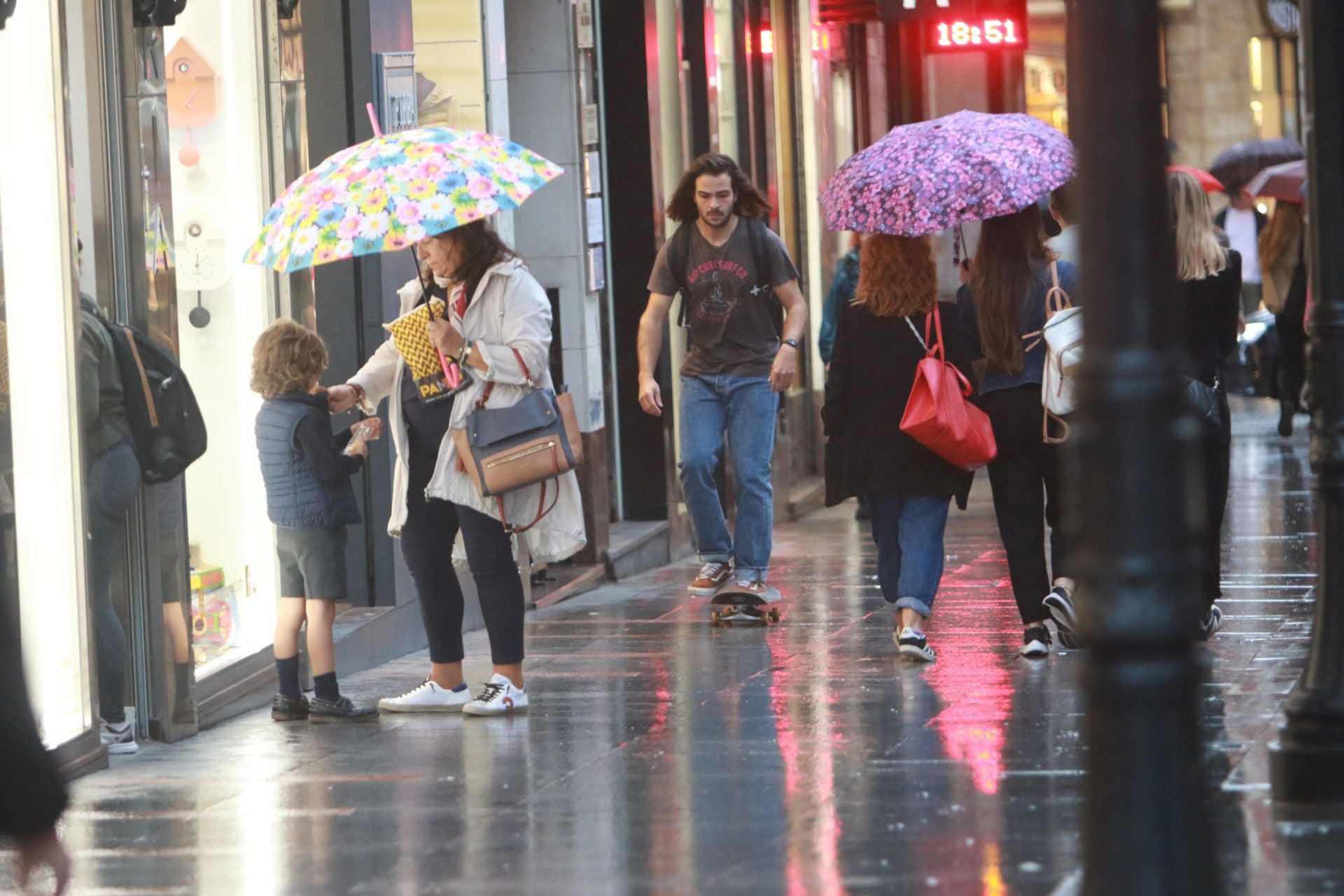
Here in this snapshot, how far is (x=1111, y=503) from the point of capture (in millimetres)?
3266

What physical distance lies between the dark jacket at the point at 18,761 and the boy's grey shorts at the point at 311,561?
4.11 m

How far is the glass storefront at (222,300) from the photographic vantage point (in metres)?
7.96

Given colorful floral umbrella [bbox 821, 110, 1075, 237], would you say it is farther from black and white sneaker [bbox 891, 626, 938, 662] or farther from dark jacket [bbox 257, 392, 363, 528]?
→ dark jacket [bbox 257, 392, 363, 528]

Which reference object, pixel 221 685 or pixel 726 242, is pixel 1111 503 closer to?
pixel 221 685

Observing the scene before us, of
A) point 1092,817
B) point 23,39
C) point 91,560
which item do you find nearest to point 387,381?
point 91,560

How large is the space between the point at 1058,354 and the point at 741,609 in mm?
2356

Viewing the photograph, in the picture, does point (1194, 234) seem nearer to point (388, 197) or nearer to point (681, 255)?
point (681, 255)

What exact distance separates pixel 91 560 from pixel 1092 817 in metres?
4.51

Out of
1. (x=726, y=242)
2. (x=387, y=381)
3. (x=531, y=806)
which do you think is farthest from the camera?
(x=726, y=242)

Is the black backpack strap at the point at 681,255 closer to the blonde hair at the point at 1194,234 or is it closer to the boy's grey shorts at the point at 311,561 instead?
the blonde hair at the point at 1194,234

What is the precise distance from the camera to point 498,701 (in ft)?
24.5

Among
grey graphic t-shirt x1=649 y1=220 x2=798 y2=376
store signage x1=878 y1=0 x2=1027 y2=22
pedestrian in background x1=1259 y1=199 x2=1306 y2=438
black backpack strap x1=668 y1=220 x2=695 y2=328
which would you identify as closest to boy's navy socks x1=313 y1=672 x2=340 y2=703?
grey graphic t-shirt x1=649 y1=220 x2=798 y2=376

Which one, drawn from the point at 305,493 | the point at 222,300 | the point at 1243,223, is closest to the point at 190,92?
the point at 222,300

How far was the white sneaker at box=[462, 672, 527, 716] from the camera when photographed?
7473 millimetres
